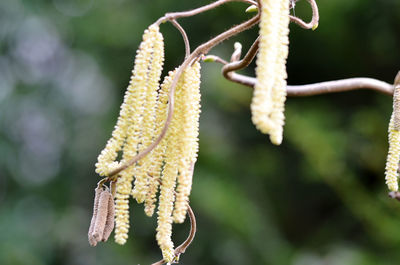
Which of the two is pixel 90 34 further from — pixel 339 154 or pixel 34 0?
pixel 339 154

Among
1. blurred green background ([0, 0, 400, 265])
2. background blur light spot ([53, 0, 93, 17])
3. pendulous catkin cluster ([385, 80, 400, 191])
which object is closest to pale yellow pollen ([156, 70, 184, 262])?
pendulous catkin cluster ([385, 80, 400, 191])

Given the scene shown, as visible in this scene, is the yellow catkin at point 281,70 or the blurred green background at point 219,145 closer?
the yellow catkin at point 281,70

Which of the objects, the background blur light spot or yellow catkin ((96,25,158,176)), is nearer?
yellow catkin ((96,25,158,176))

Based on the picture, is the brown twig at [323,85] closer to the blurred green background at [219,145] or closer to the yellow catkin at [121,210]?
the yellow catkin at [121,210]

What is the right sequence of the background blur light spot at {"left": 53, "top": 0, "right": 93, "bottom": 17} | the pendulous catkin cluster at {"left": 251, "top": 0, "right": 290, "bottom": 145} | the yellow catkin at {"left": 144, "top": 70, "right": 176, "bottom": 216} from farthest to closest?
Answer: the background blur light spot at {"left": 53, "top": 0, "right": 93, "bottom": 17} < the yellow catkin at {"left": 144, "top": 70, "right": 176, "bottom": 216} < the pendulous catkin cluster at {"left": 251, "top": 0, "right": 290, "bottom": 145}

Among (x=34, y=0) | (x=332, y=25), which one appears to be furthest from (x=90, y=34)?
(x=332, y=25)

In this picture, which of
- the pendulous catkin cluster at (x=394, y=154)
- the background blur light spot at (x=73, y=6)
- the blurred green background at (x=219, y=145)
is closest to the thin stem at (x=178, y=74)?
the pendulous catkin cluster at (x=394, y=154)

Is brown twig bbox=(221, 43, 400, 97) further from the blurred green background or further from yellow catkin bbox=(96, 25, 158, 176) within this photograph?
the blurred green background
